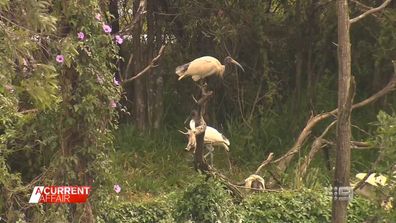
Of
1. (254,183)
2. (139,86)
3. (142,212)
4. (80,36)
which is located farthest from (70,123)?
(139,86)

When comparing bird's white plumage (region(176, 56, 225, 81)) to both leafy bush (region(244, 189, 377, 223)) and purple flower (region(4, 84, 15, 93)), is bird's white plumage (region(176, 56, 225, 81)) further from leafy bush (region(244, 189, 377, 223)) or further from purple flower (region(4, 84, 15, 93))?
purple flower (region(4, 84, 15, 93))

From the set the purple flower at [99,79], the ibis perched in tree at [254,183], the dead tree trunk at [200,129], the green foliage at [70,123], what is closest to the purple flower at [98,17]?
the green foliage at [70,123]

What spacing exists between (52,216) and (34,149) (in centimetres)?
60

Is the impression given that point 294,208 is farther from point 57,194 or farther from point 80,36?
point 80,36

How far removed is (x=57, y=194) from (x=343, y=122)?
1851 mm

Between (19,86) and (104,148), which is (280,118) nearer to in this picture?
(104,148)

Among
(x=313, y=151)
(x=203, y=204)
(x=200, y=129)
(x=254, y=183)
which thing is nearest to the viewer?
(x=200, y=129)

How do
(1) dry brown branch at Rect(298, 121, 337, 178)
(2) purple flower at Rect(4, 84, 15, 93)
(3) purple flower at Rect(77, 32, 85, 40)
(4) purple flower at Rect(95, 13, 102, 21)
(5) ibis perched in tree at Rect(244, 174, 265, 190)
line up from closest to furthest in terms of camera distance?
(2) purple flower at Rect(4, 84, 15, 93) < (3) purple flower at Rect(77, 32, 85, 40) < (4) purple flower at Rect(95, 13, 102, 21) < (5) ibis perched in tree at Rect(244, 174, 265, 190) < (1) dry brown branch at Rect(298, 121, 337, 178)

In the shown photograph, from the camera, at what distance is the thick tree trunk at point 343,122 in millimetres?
3764

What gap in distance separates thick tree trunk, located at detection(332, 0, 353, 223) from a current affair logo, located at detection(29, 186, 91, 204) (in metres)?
1.66

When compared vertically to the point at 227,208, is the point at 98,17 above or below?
above

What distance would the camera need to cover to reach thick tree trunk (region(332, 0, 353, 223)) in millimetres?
3764

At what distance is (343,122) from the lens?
12.5 ft

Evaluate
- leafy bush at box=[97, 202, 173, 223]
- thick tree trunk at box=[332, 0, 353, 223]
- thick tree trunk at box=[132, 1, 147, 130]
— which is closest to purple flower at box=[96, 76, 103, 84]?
leafy bush at box=[97, 202, 173, 223]
